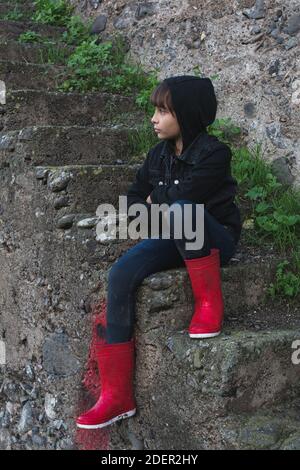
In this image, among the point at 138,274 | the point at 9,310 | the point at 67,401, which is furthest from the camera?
the point at 9,310

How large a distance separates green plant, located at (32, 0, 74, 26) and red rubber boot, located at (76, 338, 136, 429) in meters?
3.18

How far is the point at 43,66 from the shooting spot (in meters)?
3.87

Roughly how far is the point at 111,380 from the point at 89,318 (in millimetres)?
315

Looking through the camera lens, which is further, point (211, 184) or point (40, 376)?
point (40, 376)

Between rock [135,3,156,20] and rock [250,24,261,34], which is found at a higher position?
rock [135,3,156,20]

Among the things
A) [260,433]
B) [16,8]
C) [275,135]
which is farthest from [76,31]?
[260,433]

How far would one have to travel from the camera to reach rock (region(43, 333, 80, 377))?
8.63ft

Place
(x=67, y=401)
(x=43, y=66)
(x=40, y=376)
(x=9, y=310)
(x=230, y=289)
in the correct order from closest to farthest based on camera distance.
Result: 1. (x=230, y=289)
2. (x=67, y=401)
3. (x=40, y=376)
4. (x=9, y=310)
5. (x=43, y=66)

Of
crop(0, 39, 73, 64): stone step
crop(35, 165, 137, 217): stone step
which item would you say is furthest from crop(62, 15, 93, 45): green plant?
crop(35, 165, 137, 217): stone step

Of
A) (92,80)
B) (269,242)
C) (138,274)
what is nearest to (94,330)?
(138,274)

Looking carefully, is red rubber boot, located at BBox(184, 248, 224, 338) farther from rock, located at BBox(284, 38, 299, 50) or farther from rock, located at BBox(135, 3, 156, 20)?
rock, located at BBox(135, 3, 156, 20)

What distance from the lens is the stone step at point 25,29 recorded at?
432 cm
